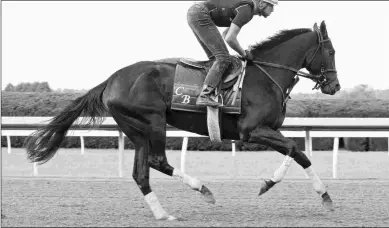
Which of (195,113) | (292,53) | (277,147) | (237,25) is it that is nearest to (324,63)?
(292,53)

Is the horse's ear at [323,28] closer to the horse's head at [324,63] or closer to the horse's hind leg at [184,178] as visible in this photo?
the horse's head at [324,63]

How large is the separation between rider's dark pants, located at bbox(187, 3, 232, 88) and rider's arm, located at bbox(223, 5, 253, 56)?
0.11 meters

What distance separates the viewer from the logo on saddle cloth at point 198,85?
669 centimetres

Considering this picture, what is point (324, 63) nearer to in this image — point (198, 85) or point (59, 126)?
point (198, 85)

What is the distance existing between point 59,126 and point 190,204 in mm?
1563

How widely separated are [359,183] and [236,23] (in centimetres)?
402

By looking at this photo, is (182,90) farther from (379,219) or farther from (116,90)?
(379,219)

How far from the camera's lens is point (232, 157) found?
51.8 feet

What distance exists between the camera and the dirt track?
5.95 m

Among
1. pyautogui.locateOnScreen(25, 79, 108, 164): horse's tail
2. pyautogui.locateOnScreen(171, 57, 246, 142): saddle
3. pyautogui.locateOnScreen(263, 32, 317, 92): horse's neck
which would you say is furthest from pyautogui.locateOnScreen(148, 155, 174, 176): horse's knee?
pyautogui.locateOnScreen(263, 32, 317, 92): horse's neck

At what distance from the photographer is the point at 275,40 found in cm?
717

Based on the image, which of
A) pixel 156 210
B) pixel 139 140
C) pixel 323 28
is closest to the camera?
pixel 156 210

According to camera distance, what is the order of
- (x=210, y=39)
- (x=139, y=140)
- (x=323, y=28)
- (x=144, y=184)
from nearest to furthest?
(x=144, y=184) < (x=139, y=140) < (x=210, y=39) < (x=323, y=28)

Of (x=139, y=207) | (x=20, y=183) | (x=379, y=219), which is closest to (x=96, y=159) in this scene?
(x=20, y=183)
